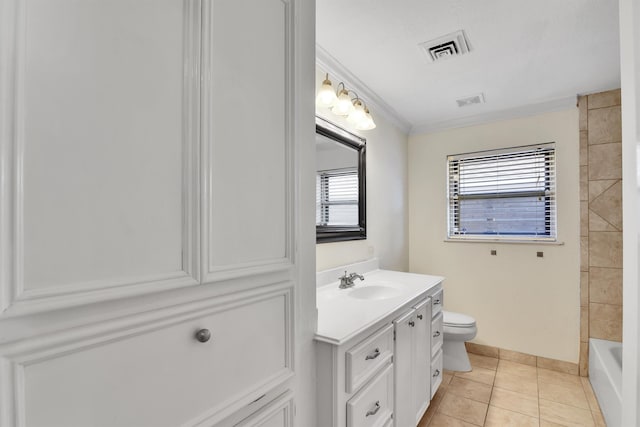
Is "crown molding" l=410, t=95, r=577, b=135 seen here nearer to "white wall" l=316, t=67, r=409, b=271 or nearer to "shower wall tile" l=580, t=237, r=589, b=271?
"white wall" l=316, t=67, r=409, b=271

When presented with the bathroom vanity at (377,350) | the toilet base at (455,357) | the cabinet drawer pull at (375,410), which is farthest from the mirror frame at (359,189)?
the toilet base at (455,357)

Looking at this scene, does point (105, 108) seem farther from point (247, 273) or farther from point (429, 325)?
point (429, 325)

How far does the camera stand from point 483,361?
2844 mm

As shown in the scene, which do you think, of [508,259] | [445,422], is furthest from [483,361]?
[445,422]

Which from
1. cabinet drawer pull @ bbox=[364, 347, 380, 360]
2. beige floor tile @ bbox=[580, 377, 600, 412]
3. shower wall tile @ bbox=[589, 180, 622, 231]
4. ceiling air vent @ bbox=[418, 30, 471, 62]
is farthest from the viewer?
shower wall tile @ bbox=[589, 180, 622, 231]

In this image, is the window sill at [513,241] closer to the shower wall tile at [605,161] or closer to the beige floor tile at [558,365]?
the shower wall tile at [605,161]

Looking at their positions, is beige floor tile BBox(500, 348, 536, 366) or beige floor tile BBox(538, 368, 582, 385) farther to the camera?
beige floor tile BBox(500, 348, 536, 366)

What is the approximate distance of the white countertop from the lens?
3.92 ft

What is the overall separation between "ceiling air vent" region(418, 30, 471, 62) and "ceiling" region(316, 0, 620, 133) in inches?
1.3

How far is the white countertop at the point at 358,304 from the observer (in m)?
1.19

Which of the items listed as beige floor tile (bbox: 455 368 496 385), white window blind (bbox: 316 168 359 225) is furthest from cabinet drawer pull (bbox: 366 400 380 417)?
beige floor tile (bbox: 455 368 496 385)

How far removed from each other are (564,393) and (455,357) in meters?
0.76

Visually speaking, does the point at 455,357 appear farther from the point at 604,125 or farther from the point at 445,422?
the point at 604,125

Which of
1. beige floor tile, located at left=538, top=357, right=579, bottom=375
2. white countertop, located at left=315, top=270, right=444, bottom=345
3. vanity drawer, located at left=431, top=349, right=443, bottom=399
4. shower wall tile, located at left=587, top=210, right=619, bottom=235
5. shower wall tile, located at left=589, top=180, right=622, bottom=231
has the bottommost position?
beige floor tile, located at left=538, top=357, right=579, bottom=375
